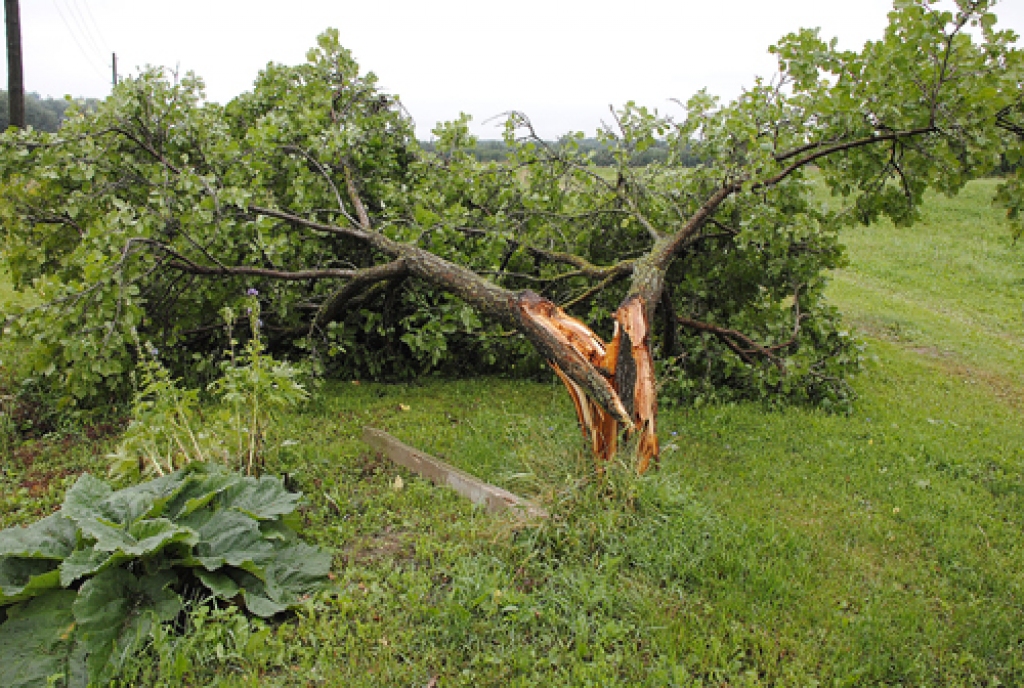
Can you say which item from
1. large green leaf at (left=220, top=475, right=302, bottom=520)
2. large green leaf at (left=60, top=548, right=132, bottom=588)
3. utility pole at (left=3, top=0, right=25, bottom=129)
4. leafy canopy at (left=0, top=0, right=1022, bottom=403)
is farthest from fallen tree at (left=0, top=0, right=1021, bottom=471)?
utility pole at (left=3, top=0, right=25, bottom=129)

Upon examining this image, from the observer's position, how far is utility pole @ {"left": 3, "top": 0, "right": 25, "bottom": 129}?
13.3 meters

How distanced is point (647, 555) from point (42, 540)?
2.58 meters

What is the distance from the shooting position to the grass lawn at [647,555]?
2.71m

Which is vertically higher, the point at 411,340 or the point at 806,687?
the point at 411,340

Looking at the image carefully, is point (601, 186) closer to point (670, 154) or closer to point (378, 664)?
point (670, 154)

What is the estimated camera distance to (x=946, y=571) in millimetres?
3418

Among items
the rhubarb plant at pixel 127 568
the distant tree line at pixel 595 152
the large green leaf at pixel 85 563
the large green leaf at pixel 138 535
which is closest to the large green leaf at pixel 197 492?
the rhubarb plant at pixel 127 568

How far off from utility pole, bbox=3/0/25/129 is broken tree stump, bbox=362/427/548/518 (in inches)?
508

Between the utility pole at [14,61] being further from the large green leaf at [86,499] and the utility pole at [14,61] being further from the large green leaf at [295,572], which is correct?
the large green leaf at [295,572]

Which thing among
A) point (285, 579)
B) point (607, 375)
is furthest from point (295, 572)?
point (607, 375)

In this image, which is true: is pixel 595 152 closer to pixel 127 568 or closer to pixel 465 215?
pixel 465 215

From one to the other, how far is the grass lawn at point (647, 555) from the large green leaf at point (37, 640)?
13.3 inches

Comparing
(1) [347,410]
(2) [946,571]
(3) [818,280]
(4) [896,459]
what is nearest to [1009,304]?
(3) [818,280]

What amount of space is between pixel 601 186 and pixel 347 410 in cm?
305
